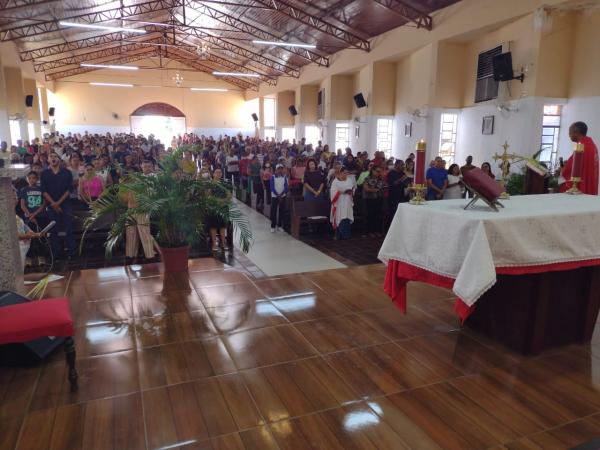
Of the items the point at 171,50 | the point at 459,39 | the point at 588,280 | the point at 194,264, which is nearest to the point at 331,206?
the point at 194,264

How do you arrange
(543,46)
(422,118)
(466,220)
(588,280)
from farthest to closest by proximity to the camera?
(422,118)
(543,46)
(588,280)
(466,220)

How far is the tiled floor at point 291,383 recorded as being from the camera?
2.23 metres

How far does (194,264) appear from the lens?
16.9ft

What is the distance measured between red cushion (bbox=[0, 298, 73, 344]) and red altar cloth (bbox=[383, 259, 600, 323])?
202 centimetres

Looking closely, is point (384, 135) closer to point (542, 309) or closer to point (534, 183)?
point (534, 183)

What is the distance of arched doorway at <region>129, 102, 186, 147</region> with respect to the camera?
2712 cm

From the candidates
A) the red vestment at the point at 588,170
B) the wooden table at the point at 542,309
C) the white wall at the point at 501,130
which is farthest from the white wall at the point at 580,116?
the wooden table at the point at 542,309

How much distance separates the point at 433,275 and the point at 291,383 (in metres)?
1.13

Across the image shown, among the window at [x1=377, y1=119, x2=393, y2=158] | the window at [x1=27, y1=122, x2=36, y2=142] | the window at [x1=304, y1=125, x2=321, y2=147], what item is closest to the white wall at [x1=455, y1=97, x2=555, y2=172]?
the window at [x1=377, y1=119, x2=393, y2=158]

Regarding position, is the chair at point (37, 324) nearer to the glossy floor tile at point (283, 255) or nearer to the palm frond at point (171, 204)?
the palm frond at point (171, 204)

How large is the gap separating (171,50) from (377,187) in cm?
1974

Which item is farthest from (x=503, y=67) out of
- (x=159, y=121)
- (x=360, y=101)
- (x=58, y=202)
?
(x=159, y=121)

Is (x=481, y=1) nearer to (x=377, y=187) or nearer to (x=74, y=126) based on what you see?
(x=377, y=187)

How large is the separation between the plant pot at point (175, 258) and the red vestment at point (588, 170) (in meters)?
3.66
